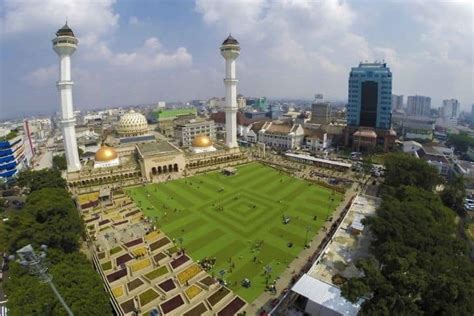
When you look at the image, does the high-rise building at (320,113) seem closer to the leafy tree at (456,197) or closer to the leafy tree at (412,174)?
the leafy tree at (412,174)

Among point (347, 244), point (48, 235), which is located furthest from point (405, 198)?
point (48, 235)

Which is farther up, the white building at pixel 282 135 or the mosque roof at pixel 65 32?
the mosque roof at pixel 65 32

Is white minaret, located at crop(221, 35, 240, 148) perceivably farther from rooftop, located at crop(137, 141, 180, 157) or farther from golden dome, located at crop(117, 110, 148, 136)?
golden dome, located at crop(117, 110, 148, 136)

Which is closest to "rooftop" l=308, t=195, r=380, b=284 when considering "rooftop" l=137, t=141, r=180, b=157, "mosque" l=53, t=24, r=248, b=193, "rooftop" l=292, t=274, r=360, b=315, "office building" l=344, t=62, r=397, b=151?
"rooftop" l=292, t=274, r=360, b=315

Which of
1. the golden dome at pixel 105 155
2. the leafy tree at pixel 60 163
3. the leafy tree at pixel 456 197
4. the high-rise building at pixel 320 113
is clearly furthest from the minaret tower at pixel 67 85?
the high-rise building at pixel 320 113

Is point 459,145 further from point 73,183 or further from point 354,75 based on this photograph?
point 73,183

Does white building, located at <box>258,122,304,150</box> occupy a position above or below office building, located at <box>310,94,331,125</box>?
below

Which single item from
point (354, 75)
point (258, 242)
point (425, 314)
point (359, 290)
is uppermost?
point (354, 75)
